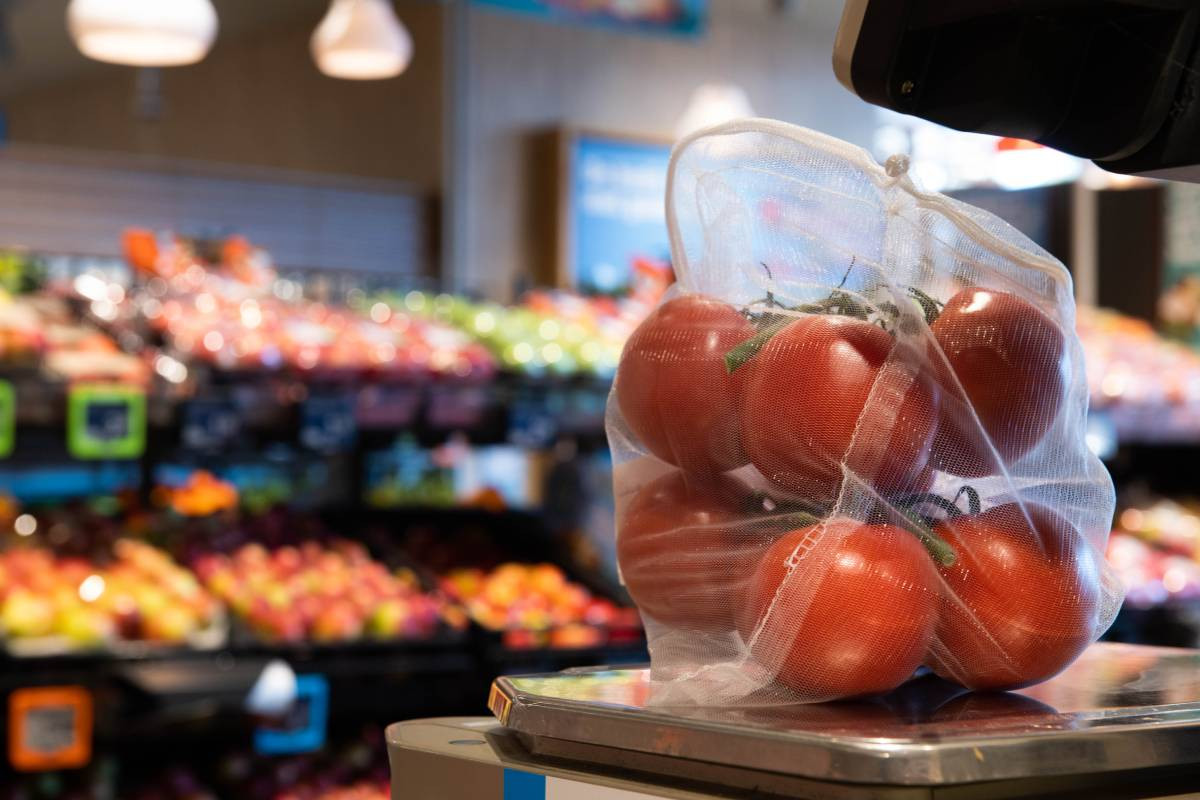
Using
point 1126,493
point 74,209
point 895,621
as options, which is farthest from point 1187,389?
point 895,621

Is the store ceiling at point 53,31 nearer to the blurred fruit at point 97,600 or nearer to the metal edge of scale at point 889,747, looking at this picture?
the blurred fruit at point 97,600

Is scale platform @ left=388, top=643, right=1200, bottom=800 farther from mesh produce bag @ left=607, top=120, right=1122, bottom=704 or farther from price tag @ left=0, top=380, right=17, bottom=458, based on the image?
price tag @ left=0, top=380, right=17, bottom=458

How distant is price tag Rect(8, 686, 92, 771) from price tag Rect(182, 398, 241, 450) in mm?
723

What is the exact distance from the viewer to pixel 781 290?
3.55 ft

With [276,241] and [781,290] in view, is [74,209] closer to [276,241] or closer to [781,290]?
[276,241]

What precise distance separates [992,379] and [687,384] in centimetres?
21

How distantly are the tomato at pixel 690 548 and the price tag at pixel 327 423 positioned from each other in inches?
108

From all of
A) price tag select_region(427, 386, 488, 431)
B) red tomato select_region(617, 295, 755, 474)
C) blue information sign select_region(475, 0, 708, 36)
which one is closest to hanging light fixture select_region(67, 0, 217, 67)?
price tag select_region(427, 386, 488, 431)

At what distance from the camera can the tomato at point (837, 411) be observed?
3.16 ft

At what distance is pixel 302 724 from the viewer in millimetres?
3311

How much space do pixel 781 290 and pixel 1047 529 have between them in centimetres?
26

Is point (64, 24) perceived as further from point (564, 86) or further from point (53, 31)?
point (564, 86)

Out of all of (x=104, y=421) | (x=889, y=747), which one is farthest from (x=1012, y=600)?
(x=104, y=421)

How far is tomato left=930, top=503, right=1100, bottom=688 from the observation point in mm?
973
